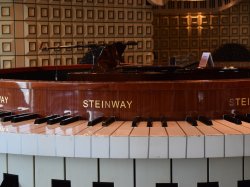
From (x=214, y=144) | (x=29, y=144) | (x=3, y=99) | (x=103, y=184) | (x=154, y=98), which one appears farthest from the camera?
(x=3, y=99)

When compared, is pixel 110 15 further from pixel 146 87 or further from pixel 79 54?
pixel 146 87

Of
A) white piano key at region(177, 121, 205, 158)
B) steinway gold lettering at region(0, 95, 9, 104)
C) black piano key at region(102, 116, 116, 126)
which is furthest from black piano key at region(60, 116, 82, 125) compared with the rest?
white piano key at region(177, 121, 205, 158)

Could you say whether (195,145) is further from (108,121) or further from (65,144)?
(65,144)

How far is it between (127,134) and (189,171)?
46cm

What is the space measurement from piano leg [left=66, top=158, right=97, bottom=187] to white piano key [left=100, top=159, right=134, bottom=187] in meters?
0.06

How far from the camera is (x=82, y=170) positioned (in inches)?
120

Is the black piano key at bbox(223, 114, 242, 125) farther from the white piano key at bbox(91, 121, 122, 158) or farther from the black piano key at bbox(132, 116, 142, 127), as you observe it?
the white piano key at bbox(91, 121, 122, 158)

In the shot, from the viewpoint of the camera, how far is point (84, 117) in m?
3.37

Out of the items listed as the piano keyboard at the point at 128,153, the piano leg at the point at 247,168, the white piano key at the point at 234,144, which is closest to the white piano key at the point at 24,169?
the piano keyboard at the point at 128,153

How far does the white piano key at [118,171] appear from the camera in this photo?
9.84ft

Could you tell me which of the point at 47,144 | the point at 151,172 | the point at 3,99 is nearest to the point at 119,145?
the point at 151,172

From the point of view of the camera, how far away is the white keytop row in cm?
280

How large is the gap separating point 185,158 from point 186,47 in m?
13.0

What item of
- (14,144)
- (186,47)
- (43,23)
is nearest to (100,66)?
(14,144)
